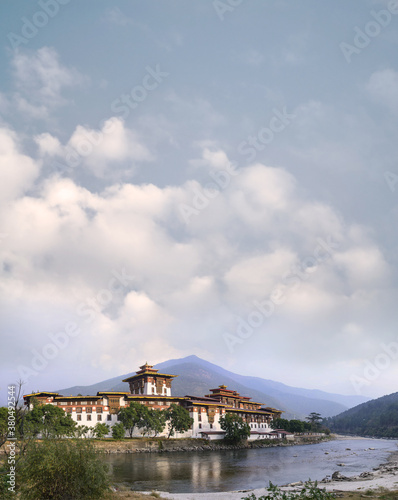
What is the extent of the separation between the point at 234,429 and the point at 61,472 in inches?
3363

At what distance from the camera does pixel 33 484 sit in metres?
19.2

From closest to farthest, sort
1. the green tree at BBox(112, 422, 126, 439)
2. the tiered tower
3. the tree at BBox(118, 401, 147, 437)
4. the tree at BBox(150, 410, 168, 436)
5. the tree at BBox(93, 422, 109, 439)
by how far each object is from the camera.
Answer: the green tree at BBox(112, 422, 126, 439) < the tree at BBox(93, 422, 109, 439) < the tree at BBox(150, 410, 168, 436) < the tree at BBox(118, 401, 147, 437) < the tiered tower

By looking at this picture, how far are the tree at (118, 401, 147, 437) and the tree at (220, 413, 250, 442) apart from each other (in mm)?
21544

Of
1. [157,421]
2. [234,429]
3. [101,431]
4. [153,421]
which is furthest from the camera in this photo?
[234,429]

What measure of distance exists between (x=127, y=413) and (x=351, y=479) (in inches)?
2494

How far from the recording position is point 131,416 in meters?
90.6

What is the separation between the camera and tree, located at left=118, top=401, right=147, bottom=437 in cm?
9031

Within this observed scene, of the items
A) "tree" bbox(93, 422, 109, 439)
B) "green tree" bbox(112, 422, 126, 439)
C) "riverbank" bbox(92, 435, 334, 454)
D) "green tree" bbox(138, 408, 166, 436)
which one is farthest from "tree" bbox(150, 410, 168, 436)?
"tree" bbox(93, 422, 109, 439)

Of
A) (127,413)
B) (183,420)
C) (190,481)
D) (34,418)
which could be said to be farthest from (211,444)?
(190,481)

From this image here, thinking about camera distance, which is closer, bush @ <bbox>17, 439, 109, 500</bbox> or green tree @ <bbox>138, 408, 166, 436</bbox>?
bush @ <bbox>17, 439, 109, 500</bbox>

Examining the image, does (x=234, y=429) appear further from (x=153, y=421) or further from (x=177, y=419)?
(x=153, y=421)

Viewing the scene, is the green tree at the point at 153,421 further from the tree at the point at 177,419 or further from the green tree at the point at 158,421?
the tree at the point at 177,419

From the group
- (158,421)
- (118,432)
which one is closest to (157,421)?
(158,421)

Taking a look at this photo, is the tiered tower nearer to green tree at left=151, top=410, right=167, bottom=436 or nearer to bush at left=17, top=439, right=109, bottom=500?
green tree at left=151, top=410, right=167, bottom=436
